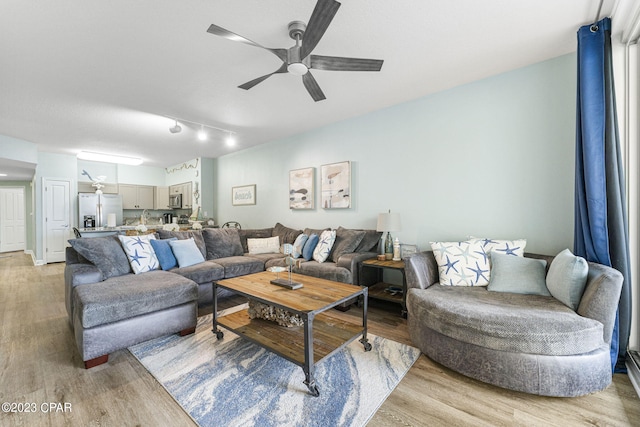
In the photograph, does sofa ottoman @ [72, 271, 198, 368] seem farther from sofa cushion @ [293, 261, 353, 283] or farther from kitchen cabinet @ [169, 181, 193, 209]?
kitchen cabinet @ [169, 181, 193, 209]

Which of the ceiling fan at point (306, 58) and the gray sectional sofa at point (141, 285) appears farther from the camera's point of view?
the gray sectional sofa at point (141, 285)

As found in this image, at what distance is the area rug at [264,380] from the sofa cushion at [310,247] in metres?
1.59

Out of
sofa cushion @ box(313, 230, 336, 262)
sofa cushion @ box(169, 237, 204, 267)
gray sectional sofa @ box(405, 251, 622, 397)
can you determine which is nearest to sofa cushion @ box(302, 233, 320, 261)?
sofa cushion @ box(313, 230, 336, 262)

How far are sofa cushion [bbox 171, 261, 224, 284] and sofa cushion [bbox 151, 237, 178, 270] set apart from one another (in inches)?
4.2

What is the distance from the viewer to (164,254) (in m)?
3.33

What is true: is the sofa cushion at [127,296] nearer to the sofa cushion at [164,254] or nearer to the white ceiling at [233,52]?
the sofa cushion at [164,254]

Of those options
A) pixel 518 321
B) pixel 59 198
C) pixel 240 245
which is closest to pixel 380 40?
pixel 518 321

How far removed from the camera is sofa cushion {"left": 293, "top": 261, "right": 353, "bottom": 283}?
3186mm

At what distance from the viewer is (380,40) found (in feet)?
7.42

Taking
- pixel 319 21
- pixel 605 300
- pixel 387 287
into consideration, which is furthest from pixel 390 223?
pixel 319 21

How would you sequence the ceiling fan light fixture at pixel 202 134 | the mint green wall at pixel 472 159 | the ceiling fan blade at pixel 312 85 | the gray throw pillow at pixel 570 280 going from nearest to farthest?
1. the gray throw pillow at pixel 570 280
2. the ceiling fan blade at pixel 312 85
3. the mint green wall at pixel 472 159
4. the ceiling fan light fixture at pixel 202 134

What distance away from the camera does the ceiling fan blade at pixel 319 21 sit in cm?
155

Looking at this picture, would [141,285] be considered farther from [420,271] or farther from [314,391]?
[420,271]

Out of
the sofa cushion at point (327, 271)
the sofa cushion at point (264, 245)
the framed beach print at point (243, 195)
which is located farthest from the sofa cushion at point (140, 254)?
the framed beach print at point (243, 195)
